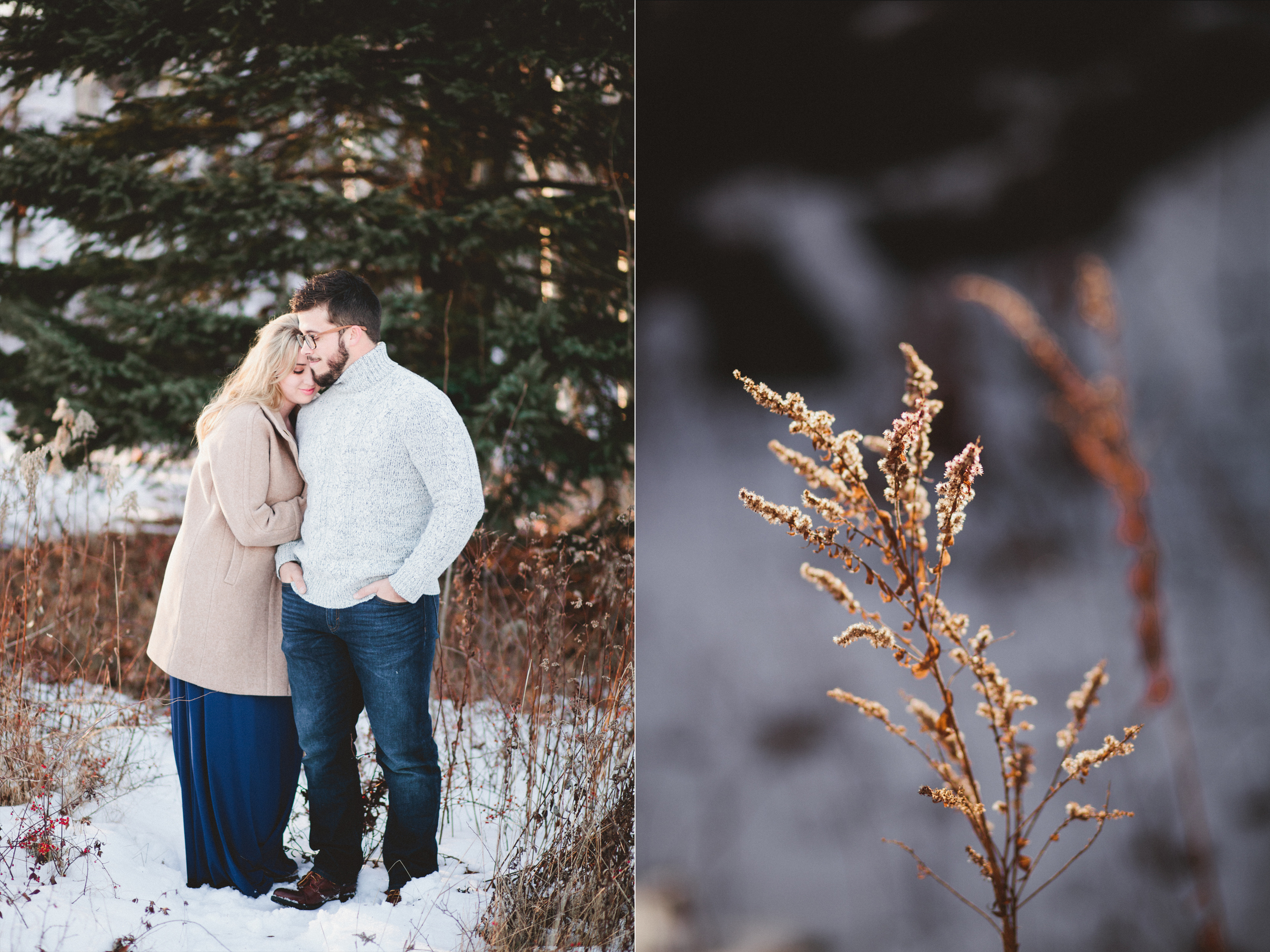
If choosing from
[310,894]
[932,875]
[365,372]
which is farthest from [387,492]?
[932,875]

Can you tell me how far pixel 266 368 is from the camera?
203 centimetres

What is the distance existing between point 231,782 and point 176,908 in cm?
31

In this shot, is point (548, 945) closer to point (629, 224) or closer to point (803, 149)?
point (803, 149)

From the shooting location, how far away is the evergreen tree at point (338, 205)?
3.53 metres

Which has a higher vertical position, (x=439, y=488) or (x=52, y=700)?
(x=439, y=488)

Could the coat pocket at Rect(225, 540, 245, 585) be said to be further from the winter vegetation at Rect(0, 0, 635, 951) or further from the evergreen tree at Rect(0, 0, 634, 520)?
the evergreen tree at Rect(0, 0, 634, 520)

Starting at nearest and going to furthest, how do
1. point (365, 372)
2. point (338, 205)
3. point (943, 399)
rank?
1. point (943, 399)
2. point (365, 372)
3. point (338, 205)

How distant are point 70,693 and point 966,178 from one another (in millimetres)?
3122

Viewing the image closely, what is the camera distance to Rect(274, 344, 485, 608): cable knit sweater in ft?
6.05

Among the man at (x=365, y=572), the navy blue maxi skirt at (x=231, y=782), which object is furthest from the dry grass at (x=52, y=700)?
the man at (x=365, y=572)

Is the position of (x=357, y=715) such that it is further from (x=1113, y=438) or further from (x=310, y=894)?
(x=1113, y=438)

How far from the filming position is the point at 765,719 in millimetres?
1596

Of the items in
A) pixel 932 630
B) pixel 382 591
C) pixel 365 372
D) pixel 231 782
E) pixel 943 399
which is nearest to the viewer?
pixel 932 630

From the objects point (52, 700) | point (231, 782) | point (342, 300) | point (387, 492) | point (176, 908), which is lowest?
point (176, 908)
